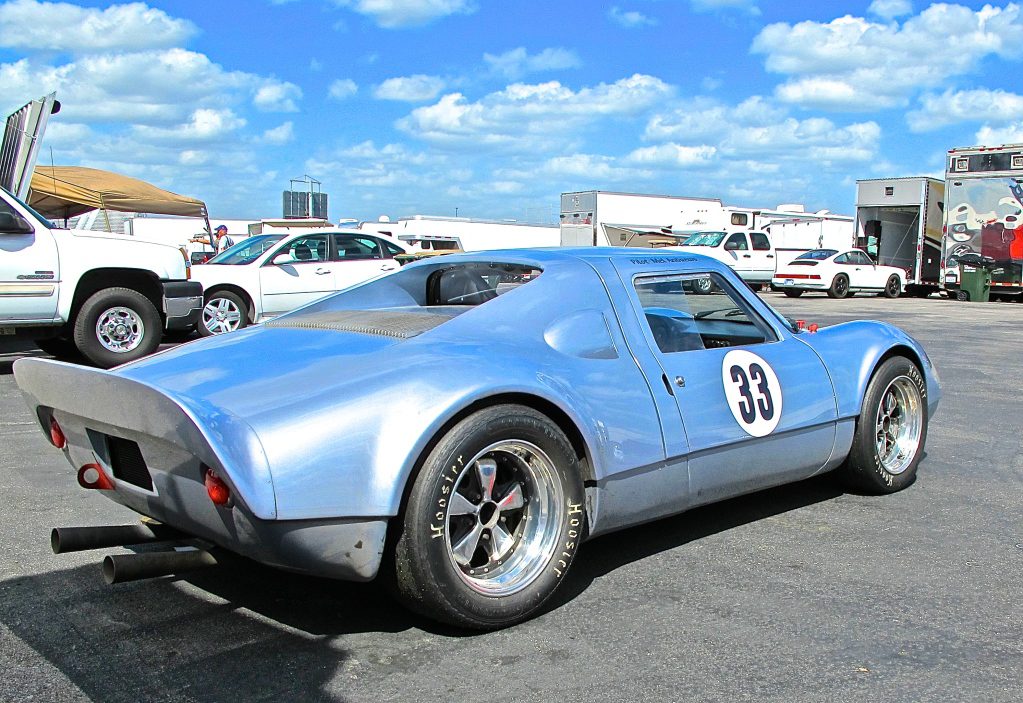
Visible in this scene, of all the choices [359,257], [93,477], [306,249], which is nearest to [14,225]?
[306,249]

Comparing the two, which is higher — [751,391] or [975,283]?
[975,283]

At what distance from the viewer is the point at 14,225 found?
891 centimetres

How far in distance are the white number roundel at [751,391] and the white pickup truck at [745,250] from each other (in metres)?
23.3

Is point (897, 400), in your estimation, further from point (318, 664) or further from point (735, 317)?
point (318, 664)

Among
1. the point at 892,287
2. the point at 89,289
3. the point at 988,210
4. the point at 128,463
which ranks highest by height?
the point at 988,210

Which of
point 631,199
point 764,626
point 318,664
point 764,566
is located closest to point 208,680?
point 318,664

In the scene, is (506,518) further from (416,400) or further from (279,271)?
(279,271)

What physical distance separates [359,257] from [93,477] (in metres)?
10.4

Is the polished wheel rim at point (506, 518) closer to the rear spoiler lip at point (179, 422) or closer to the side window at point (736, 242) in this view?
the rear spoiler lip at point (179, 422)

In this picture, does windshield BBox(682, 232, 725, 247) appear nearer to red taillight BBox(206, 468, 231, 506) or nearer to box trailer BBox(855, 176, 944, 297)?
box trailer BBox(855, 176, 944, 297)

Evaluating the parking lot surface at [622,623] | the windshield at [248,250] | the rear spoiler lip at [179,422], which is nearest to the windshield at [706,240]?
the windshield at [248,250]

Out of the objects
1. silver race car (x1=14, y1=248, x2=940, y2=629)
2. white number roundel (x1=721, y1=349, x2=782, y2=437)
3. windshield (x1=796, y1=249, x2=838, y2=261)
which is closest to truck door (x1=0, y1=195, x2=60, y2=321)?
silver race car (x1=14, y1=248, x2=940, y2=629)

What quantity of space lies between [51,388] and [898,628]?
3.08 m

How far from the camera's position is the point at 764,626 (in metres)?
3.25
